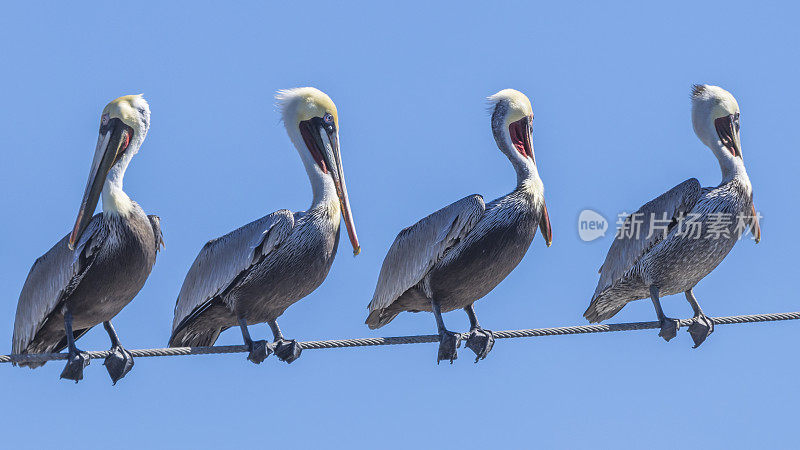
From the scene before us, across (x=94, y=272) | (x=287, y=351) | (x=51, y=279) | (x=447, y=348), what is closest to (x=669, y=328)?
(x=447, y=348)

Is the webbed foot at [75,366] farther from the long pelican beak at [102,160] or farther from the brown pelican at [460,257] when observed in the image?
the brown pelican at [460,257]

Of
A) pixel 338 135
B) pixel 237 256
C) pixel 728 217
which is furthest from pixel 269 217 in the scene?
pixel 728 217

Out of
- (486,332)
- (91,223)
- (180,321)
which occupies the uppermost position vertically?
(91,223)

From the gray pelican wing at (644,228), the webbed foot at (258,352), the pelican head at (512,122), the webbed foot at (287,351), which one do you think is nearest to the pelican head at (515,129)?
the pelican head at (512,122)

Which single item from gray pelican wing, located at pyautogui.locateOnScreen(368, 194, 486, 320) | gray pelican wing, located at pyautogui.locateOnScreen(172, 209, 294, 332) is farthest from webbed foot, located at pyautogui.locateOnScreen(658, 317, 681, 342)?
gray pelican wing, located at pyautogui.locateOnScreen(172, 209, 294, 332)

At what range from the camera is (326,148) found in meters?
11.9

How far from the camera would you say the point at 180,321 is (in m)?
11.2

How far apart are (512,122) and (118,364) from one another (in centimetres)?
382

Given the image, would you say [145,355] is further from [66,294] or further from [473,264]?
[473,264]

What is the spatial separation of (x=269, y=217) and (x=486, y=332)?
180 cm

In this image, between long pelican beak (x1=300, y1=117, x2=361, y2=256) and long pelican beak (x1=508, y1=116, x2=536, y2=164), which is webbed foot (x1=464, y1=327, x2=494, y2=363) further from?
long pelican beak (x1=508, y1=116, x2=536, y2=164)

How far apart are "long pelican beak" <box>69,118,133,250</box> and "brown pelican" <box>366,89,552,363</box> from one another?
2.24 metres

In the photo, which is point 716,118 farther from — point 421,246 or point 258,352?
point 258,352

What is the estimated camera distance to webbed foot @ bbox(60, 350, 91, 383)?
A: 402 inches
